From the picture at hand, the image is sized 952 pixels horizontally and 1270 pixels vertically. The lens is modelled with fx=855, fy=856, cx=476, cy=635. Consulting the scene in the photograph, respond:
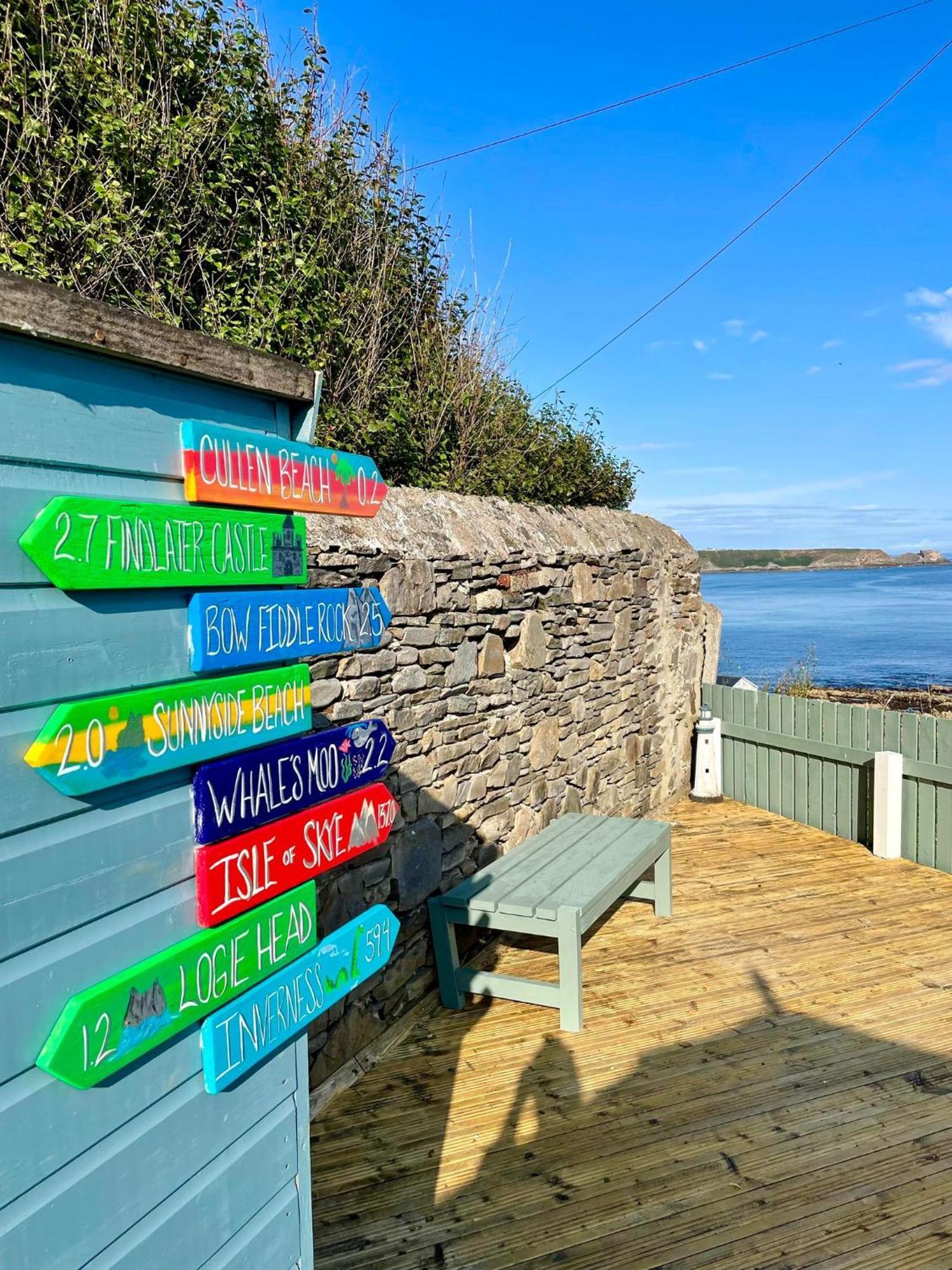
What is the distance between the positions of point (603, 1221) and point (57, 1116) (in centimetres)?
207

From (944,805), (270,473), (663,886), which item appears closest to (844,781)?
(944,805)

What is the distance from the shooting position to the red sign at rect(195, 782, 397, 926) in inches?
59.2

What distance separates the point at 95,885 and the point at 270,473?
79cm

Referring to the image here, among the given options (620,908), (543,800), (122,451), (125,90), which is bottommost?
(620,908)

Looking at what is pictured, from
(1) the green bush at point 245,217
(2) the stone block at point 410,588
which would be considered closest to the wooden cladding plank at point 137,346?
(2) the stone block at point 410,588

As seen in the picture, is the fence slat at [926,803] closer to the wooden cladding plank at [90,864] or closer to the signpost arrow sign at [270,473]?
the signpost arrow sign at [270,473]

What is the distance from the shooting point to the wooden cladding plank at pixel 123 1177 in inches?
47.7

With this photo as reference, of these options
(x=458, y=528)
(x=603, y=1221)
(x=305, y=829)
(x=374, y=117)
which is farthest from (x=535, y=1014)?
(x=374, y=117)

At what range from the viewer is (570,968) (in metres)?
3.74

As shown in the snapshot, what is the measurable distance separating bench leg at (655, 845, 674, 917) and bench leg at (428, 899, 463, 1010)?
1.53 m

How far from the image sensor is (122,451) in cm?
138

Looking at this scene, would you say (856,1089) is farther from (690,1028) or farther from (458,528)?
(458,528)

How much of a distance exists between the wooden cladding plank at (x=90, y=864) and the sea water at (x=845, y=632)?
11.7 meters

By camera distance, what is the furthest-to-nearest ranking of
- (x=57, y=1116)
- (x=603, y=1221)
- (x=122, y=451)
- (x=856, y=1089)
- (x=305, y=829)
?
(x=856, y=1089) < (x=603, y=1221) < (x=305, y=829) < (x=122, y=451) < (x=57, y=1116)
